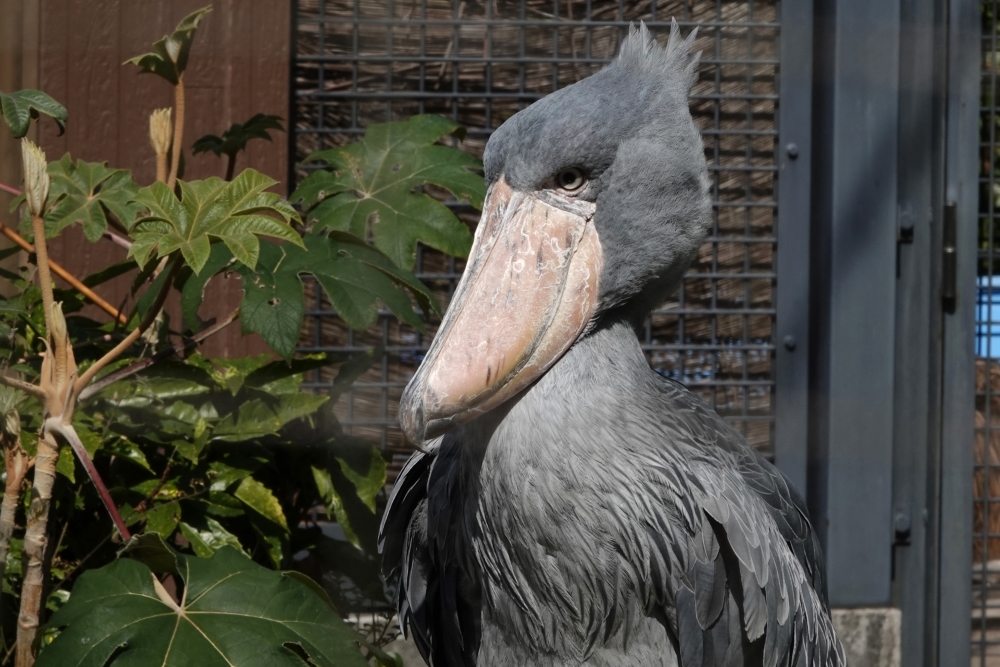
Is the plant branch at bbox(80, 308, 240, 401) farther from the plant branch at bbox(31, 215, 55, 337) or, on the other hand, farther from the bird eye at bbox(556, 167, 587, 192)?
the bird eye at bbox(556, 167, 587, 192)

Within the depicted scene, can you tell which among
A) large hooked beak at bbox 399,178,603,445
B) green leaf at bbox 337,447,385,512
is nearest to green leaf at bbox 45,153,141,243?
green leaf at bbox 337,447,385,512

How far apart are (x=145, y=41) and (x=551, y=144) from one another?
1.38 m

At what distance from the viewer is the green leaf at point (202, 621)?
1.11 metres

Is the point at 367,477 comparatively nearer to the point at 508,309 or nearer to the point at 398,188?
the point at 398,188

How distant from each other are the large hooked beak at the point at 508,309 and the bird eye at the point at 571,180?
1cm

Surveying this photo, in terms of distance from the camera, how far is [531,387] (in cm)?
100

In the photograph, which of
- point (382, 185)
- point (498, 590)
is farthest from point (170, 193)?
point (498, 590)

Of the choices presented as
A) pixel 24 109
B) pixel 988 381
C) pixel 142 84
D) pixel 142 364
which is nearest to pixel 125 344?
pixel 142 364

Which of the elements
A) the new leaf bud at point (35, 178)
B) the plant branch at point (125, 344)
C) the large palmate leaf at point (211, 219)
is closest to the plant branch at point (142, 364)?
the plant branch at point (125, 344)

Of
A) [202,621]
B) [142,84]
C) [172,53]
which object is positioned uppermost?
[142,84]

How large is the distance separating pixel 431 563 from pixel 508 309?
16.3 inches

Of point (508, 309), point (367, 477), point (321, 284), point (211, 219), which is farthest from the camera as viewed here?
point (367, 477)

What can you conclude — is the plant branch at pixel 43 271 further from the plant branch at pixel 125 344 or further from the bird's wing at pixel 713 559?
the bird's wing at pixel 713 559

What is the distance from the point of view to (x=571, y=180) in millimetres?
997
